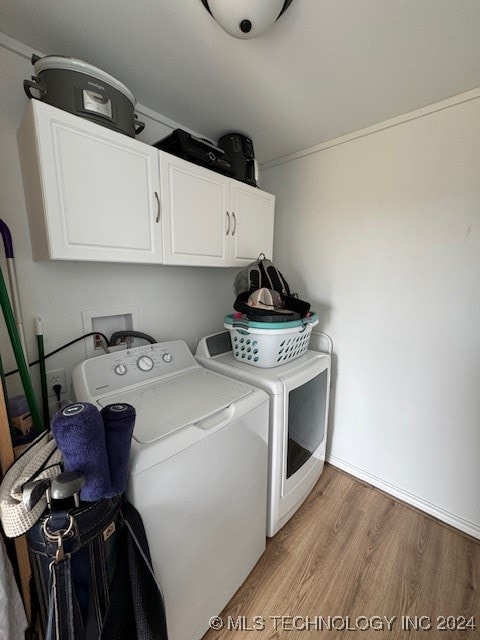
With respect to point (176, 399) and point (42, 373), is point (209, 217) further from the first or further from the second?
point (42, 373)

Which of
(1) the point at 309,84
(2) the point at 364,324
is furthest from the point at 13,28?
(2) the point at 364,324

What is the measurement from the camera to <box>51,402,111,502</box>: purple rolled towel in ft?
1.81

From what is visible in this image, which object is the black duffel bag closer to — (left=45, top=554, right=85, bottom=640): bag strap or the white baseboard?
(left=45, top=554, right=85, bottom=640): bag strap

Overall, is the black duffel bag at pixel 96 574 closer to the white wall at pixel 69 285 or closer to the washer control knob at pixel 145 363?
the washer control knob at pixel 145 363

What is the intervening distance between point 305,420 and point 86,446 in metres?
1.23

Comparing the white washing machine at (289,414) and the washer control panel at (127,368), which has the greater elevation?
the washer control panel at (127,368)

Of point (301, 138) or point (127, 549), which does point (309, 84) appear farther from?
point (127, 549)

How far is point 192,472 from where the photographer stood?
2.70 ft

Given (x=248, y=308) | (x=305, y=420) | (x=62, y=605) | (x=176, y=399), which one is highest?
(x=248, y=308)

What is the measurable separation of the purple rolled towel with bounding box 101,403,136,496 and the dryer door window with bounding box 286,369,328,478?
0.82m

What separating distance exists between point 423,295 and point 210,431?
4.52 feet

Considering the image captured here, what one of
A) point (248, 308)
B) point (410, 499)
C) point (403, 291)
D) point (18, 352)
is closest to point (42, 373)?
point (18, 352)

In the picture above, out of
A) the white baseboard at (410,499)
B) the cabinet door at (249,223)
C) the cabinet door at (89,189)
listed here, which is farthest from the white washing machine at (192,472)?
the white baseboard at (410,499)

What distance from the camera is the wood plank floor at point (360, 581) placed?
1038 mm
